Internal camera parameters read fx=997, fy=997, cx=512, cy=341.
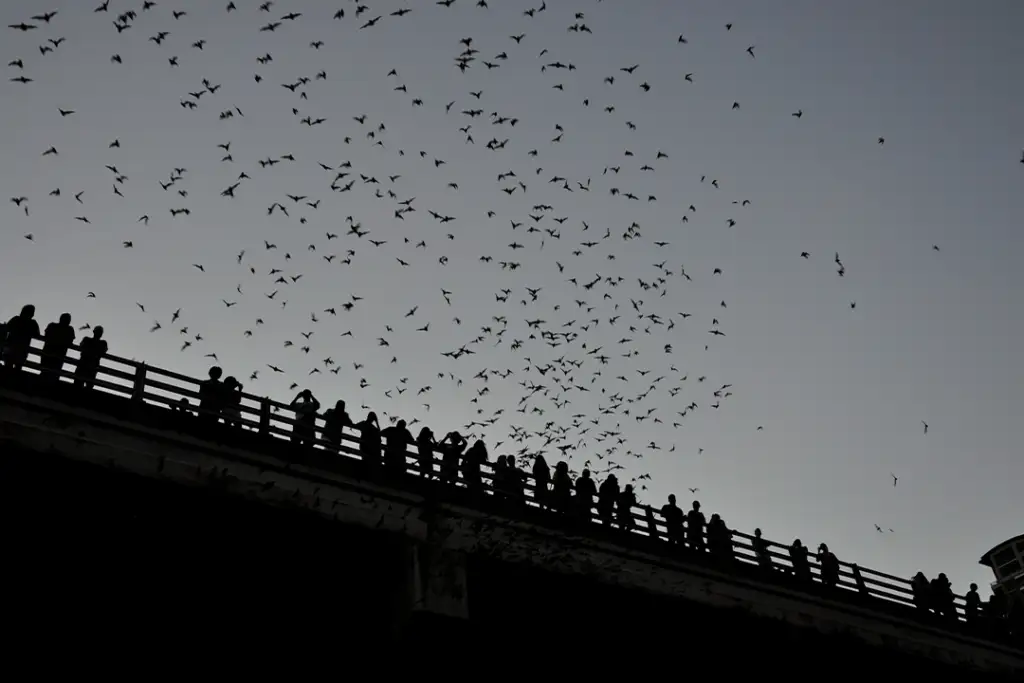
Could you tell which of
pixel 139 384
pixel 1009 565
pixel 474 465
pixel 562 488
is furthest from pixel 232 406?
pixel 1009 565

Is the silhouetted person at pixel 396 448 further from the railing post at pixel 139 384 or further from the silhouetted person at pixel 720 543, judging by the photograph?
the silhouetted person at pixel 720 543

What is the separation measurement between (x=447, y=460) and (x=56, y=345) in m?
6.77

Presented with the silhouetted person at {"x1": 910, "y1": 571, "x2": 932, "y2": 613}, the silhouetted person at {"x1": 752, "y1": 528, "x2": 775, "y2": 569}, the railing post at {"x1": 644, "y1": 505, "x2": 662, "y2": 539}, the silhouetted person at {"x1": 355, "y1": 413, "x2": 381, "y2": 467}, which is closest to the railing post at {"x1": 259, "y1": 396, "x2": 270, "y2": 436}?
the silhouetted person at {"x1": 355, "y1": 413, "x2": 381, "y2": 467}

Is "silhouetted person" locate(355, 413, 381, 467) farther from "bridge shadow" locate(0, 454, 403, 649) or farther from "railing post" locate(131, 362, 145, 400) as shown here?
"railing post" locate(131, 362, 145, 400)

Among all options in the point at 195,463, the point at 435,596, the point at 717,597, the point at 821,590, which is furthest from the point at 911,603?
the point at 195,463

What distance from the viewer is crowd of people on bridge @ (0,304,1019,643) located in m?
14.9

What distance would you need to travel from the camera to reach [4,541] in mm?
14500

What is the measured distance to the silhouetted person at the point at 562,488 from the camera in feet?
61.6

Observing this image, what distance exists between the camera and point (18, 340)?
14.4 metres

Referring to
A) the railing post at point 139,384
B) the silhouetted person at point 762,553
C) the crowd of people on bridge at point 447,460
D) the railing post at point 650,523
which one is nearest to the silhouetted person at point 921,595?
the crowd of people on bridge at point 447,460

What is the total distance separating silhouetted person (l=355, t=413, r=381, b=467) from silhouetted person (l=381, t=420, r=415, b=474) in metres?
0.16

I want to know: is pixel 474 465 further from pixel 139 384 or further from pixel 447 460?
pixel 139 384

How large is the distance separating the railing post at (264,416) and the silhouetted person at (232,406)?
1.09 feet

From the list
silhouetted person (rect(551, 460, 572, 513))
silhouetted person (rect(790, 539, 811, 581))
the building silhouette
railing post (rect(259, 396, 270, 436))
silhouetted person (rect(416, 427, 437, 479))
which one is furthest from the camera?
the building silhouette
